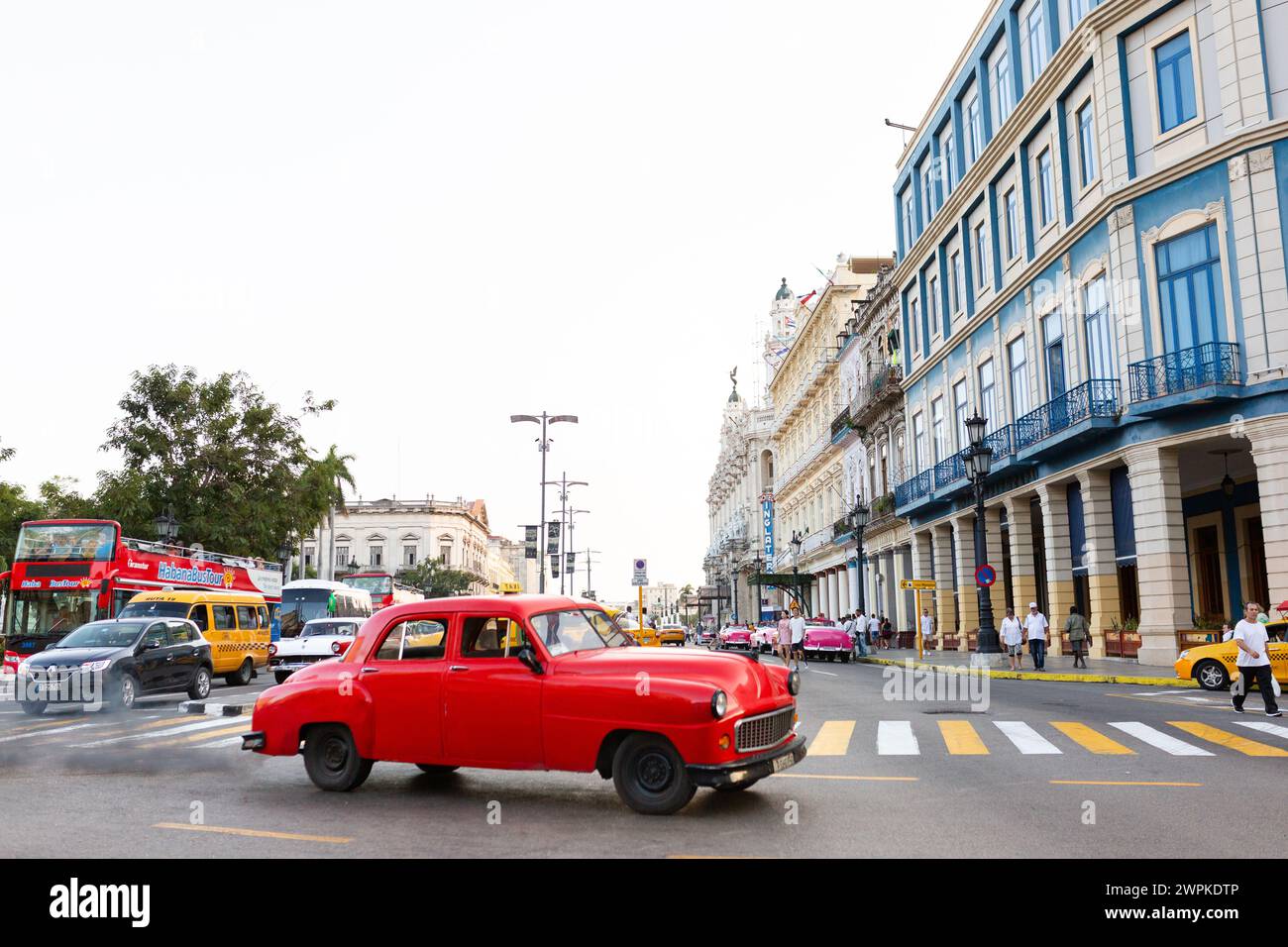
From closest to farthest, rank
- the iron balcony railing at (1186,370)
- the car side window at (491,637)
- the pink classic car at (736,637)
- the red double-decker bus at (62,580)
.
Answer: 1. the car side window at (491,637)
2. the iron balcony railing at (1186,370)
3. the red double-decker bus at (62,580)
4. the pink classic car at (736,637)

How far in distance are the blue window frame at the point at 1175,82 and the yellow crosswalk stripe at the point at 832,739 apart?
2013 centimetres

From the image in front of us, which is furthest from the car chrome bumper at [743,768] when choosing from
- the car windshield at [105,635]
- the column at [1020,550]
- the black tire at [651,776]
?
the column at [1020,550]

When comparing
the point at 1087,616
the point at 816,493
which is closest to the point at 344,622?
the point at 1087,616

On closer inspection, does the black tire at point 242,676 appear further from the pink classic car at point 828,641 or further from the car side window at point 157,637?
the pink classic car at point 828,641

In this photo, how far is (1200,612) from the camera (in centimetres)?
3250

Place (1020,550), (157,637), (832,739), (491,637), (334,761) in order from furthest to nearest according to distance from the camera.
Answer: (1020,550), (157,637), (832,739), (334,761), (491,637)

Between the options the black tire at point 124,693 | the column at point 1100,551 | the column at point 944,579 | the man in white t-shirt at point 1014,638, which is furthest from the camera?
the column at point 944,579

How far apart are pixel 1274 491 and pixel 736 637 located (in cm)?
2863

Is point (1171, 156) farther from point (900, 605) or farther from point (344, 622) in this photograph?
point (900, 605)

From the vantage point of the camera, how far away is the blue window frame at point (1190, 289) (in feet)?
83.7

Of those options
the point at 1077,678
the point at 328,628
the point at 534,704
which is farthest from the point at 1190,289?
the point at 534,704

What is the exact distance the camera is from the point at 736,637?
49.8 metres

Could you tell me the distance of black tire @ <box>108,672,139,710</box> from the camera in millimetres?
17688

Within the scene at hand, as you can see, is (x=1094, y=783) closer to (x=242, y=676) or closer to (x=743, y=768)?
(x=743, y=768)
